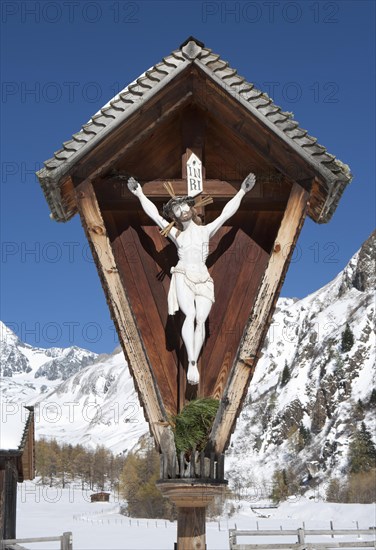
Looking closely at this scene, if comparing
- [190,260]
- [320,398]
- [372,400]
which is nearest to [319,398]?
[320,398]

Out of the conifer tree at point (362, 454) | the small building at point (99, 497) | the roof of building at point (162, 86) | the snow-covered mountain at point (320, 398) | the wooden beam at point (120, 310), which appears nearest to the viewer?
the wooden beam at point (120, 310)

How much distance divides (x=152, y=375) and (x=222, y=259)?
1542 millimetres

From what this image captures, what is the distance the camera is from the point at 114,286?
5.84 meters

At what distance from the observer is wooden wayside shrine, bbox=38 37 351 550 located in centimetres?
569

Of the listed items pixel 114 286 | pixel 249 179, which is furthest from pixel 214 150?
pixel 114 286

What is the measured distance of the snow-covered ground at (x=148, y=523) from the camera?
1777 inches

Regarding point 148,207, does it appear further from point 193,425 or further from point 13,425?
point 13,425

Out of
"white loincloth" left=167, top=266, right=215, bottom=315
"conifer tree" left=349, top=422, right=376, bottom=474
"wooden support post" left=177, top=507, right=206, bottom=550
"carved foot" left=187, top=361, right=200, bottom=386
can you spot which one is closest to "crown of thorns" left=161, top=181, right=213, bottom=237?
"white loincloth" left=167, top=266, right=215, bottom=315

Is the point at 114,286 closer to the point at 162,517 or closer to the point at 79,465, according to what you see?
the point at 162,517

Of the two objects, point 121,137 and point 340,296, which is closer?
point 121,137

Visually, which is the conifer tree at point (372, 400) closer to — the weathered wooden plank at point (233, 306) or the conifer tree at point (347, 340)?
the conifer tree at point (347, 340)

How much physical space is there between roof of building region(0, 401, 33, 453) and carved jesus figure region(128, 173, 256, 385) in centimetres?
1270

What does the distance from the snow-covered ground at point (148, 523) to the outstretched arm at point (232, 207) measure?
1288 inches

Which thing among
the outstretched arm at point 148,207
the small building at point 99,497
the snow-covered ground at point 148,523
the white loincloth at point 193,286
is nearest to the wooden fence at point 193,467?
the white loincloth at point 193,286
